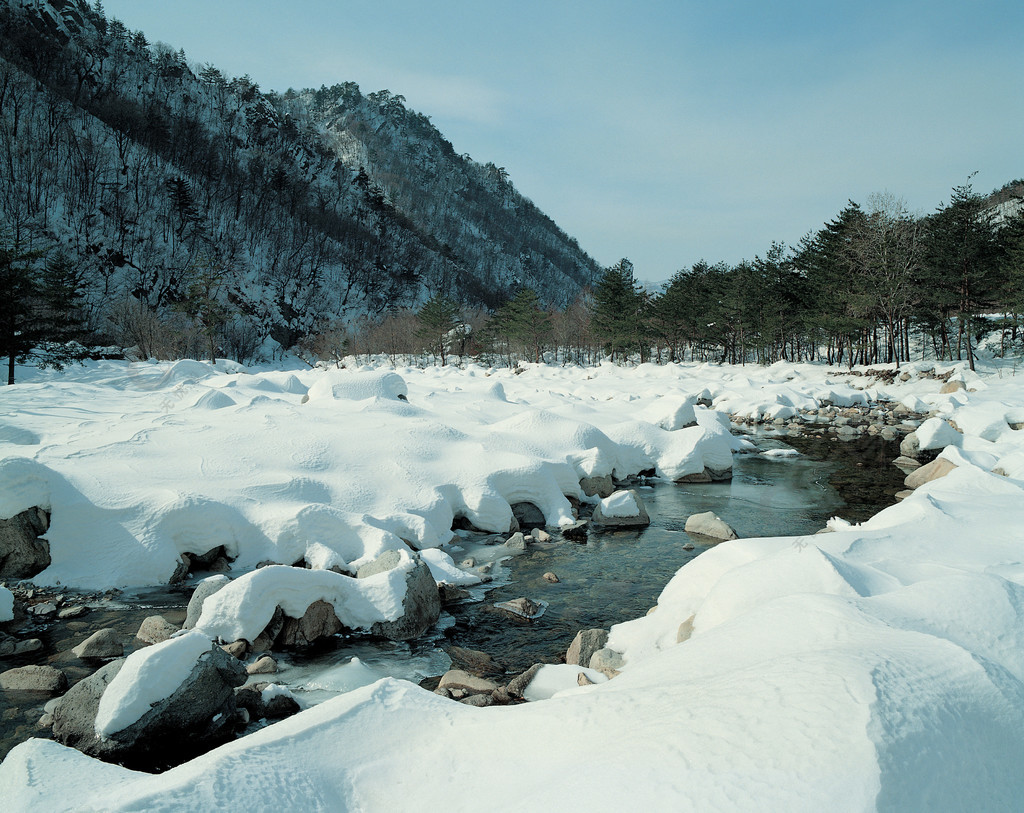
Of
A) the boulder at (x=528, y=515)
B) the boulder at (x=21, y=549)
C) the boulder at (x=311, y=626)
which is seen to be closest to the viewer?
the boulder at (x=311, y=626)

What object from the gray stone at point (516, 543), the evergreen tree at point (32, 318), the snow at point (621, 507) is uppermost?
the evergreen tree at point (32, 318)

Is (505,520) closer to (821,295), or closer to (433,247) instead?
(821,295)

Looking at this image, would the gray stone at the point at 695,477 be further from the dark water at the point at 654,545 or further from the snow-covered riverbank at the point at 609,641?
the snow-covered riverbank at the point at 609,641

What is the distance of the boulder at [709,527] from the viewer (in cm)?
1049

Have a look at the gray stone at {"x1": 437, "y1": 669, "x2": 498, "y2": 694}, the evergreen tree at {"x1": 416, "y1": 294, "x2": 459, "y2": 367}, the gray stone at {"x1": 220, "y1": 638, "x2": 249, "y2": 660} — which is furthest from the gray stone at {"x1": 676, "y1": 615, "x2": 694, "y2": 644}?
the evergreen tree at {"x1": 416, "y1": 294, "x2": 459, "y2": 367}

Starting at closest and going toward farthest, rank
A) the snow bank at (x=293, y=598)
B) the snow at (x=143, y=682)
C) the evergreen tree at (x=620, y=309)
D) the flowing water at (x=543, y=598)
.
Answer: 1. the snow at (x=143, y=682)
2. the flowing water at (x=543, y=598)
3. the snow bank at (x=293, y=598)
4. the evergreen tree at (x=620, y=309)

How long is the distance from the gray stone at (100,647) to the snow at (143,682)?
1.88m

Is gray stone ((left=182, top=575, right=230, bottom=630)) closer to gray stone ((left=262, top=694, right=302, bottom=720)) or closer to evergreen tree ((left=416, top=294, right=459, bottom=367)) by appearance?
gray stone ((left=262, top=694, right=302, bottom=720))

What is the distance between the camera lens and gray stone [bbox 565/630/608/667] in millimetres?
5834

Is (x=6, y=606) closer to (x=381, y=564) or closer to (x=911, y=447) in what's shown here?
(x=381, y=564)

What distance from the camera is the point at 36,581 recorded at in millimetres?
7758

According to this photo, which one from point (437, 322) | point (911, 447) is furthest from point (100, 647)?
point (437, 322)

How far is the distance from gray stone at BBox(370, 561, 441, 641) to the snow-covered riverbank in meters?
1.07

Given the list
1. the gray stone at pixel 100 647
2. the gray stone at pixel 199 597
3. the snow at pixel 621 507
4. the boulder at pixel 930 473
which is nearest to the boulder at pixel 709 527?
the snow at pixel 621 507
